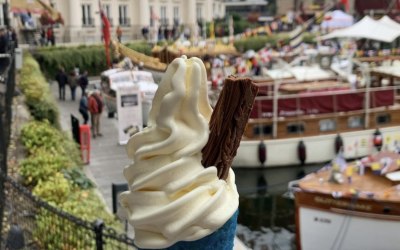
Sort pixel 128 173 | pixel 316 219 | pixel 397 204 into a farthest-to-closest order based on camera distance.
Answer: pixel 316 219
pixel 397 204
pixel 128 173

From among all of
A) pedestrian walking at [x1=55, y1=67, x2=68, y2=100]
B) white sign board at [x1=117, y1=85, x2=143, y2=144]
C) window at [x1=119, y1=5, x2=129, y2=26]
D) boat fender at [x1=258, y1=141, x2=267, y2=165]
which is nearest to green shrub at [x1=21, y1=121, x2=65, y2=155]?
white sign board at [x1=117, y1=85, x2=143, y2=144]

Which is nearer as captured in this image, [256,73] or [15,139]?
[15,139]

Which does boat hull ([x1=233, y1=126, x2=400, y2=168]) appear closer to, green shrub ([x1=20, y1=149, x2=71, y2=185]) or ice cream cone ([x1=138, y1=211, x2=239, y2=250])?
green shrub ([x1=20, y1=149, x2=71, y2=185])

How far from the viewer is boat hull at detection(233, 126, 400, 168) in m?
19.0

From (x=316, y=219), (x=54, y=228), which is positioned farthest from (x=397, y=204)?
(x=54, y=228)

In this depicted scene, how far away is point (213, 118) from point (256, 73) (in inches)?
1199

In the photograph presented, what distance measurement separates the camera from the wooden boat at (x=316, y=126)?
18.8 metres

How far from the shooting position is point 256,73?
33.1 metres

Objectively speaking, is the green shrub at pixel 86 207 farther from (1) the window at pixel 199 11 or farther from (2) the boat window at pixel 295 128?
(1) the window at pixel 199 11

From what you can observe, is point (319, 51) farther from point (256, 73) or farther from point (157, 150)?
point (157, 150)

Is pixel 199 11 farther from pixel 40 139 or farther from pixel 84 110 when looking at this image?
pixel 40 139

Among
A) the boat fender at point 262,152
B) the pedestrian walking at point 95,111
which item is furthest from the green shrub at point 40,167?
the boat fender at point 262,152

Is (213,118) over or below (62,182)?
over

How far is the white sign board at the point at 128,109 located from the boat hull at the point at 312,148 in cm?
366
